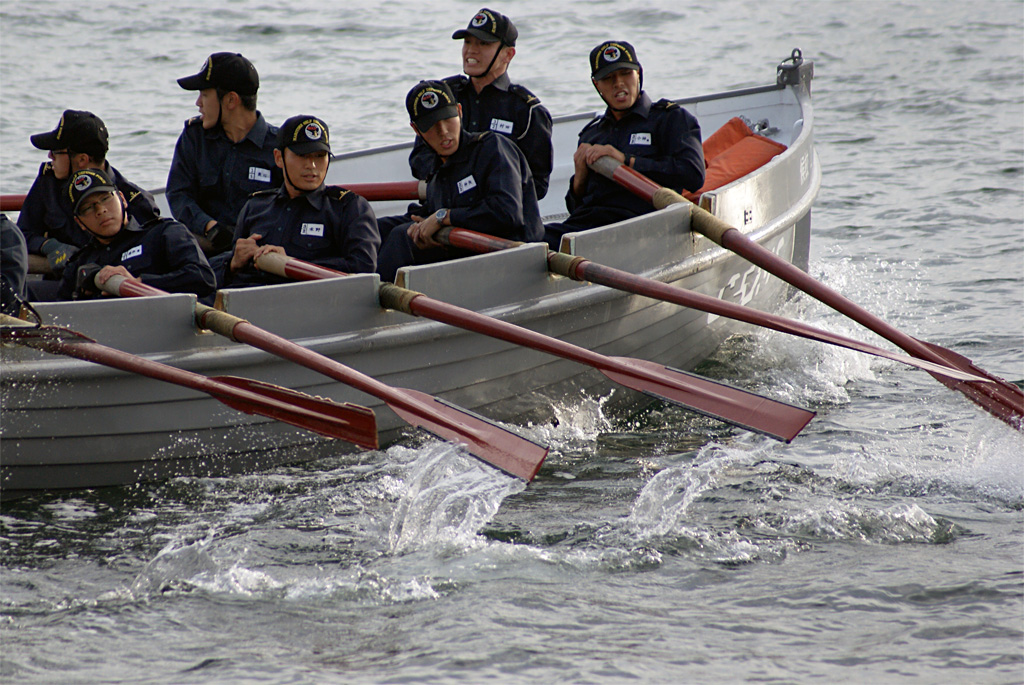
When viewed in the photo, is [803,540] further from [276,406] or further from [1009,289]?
[1009,289]

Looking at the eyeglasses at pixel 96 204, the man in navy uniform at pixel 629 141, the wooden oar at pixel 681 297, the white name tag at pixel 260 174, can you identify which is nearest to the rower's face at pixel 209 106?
the white name tag at pixel 260 174

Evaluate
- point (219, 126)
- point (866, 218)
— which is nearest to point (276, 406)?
point (219, 126)

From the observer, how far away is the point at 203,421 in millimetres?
4359

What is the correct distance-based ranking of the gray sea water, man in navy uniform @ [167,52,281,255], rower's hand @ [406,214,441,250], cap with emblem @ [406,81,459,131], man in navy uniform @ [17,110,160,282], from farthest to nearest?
man in navy uniform @ [167,52,281,255]
man in navy uniform @ [17,110,160,282]
rower's hand @ [406,214,441,250]
cap with emblem @ [406,81,459,131]
the gray sea water

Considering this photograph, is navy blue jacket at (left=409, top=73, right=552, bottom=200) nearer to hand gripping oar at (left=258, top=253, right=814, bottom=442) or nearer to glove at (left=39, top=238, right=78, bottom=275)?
hand gripping oar at (left=258, top=253, right=814, bottom=442)

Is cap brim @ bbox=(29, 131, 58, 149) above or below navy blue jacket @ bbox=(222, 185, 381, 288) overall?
above

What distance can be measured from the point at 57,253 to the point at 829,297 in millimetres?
3498

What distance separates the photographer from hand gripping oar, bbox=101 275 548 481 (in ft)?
13.2

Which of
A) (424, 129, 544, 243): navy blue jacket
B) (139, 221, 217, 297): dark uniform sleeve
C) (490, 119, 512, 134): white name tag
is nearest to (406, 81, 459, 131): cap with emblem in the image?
(424, 129, 544, 243): navy blue jacket

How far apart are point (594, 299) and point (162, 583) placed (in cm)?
222

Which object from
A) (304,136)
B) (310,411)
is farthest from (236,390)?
(304,136)

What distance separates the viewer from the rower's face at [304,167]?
479cm

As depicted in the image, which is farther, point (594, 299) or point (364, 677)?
point (594, 299)

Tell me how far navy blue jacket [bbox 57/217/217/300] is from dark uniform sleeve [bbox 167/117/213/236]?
3.66 feet
